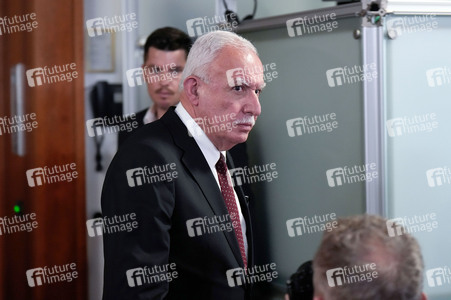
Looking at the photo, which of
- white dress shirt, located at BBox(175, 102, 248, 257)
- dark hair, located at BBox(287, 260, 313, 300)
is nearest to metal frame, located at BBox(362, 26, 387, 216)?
white dress shirt, located at BBox(175, 102, 248, 257)

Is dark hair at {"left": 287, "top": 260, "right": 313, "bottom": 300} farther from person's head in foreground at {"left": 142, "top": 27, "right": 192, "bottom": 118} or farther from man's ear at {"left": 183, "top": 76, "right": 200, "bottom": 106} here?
person's head in foreground at {"left": 142, "top": 27, "right": 192, "bottom": 118}

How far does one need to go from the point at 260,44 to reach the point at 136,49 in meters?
0.69

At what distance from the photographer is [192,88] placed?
5.54 feet

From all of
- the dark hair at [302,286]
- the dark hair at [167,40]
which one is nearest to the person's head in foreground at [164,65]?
the dark hair at [167,40]

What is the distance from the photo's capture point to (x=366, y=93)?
1906mm

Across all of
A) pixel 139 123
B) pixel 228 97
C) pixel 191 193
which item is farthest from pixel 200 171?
pixel 139 123

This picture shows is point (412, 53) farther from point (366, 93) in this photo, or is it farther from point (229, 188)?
point (229, 188)

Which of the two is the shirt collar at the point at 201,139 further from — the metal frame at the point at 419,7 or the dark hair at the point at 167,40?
the dark hair at the point at 167,40

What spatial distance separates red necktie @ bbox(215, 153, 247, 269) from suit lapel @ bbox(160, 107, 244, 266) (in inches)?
2.4

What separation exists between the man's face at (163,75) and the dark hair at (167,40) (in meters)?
0.02

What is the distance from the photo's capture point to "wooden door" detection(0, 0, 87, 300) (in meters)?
2.57

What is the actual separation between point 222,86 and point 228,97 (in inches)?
1.4

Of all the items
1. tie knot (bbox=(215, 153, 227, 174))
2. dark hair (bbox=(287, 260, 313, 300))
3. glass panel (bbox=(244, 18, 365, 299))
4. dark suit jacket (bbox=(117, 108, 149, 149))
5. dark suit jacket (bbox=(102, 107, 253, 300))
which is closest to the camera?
dark hair (bbox=(287, 260, 313, 300))

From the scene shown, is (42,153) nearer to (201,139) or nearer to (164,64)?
(164,64)
